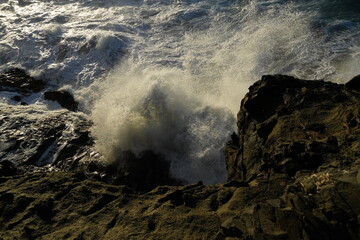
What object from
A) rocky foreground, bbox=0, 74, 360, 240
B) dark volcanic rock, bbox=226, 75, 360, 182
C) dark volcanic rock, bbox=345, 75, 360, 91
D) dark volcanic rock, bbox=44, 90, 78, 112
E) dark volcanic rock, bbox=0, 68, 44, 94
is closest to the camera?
rocky foreground, bbox=0, 74, 360, 240

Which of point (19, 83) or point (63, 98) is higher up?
point (19, 83)

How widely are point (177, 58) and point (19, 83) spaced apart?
8.00m

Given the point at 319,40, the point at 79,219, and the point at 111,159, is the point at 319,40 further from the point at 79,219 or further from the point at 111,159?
the point at 79,219

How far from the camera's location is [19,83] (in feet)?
49.9

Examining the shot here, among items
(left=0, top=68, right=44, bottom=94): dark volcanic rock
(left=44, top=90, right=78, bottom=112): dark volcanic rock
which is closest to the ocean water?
(left=44, top=90, right=78, bottom=112): dark volcanic rock

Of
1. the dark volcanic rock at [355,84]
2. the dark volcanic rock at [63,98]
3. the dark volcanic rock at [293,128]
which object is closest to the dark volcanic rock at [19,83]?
the dark volcanic rock at [63,98]

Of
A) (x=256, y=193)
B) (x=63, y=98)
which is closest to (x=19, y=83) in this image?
(x=63, y=98)

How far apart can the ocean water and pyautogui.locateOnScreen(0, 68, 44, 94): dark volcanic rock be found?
0.52 m

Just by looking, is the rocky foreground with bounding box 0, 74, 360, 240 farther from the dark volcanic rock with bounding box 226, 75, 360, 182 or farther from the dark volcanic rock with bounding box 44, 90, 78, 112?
the dark volcanic rock with bounding box 44, 90, 78, 112

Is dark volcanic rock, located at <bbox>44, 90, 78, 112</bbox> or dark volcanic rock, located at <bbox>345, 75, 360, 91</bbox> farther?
dark volcanic rock, located at <bbox>44, 90, 78, 112</bbox>

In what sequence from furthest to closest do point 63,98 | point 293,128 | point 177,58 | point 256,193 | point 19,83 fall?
1. point 177,58
2. point 19,83
3. point 63,98
4. point 293,128
5. point 256,193

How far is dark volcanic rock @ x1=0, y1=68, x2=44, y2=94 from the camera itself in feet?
48.7

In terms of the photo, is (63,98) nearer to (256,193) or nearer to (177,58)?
(177,58)

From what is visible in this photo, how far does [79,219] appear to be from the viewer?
5691 millimetres
